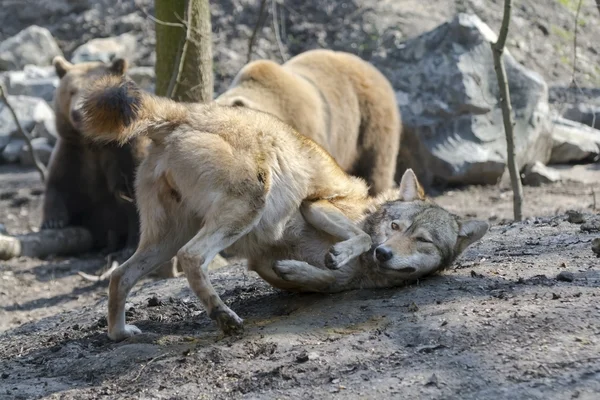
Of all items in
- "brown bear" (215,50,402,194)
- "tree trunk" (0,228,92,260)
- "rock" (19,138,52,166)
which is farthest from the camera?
"rock" (19,138,52,166)

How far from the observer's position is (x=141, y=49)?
17.0 metres

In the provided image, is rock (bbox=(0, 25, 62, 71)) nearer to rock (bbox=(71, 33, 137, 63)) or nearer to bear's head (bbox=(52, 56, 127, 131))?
rock (bbox=(71, 33, 137, 63))

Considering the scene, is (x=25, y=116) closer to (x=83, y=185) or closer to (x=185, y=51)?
(x=83, y=185)

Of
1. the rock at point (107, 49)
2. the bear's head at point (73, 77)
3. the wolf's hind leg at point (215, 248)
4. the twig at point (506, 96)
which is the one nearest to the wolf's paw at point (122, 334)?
the wolf's hind leg at point (215, 248)

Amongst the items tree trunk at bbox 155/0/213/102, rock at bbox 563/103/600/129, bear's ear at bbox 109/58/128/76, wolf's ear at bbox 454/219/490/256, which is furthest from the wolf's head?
rock at bbox 563/103/600/129

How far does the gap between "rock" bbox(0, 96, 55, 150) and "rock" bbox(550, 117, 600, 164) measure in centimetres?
869

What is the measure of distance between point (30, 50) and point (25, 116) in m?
2.62

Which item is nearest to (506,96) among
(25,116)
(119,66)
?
(119,66)

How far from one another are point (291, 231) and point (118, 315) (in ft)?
3.85

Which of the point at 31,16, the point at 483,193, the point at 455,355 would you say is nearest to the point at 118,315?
the point at 455,355

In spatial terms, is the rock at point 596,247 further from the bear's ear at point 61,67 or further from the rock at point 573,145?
the bear's ear at point 61,67

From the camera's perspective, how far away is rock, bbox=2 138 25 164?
49.7 feet

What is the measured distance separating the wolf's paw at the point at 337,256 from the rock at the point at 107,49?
12.1 metres

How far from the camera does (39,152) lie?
1478 centimetres
